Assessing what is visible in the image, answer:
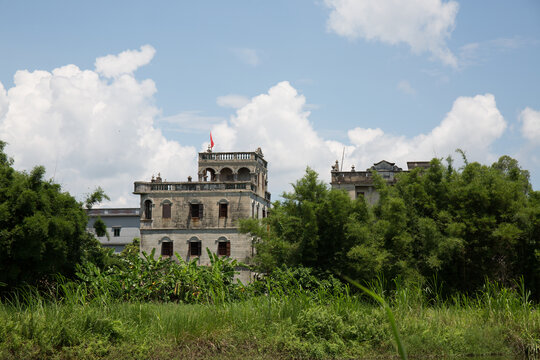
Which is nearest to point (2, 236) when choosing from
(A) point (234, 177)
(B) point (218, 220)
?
(B) point (218, 220)

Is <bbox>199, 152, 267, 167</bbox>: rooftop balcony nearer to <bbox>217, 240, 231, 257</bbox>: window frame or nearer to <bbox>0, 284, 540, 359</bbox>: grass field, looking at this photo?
<bbox>217, 240, 231, 257</bbox>: window frame

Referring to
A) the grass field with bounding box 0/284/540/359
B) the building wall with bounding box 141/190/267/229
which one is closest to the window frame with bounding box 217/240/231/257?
the building wall with bounding box 141/190/267/229

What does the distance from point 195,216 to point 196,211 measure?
12.9 inches

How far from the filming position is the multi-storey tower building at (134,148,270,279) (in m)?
35.9

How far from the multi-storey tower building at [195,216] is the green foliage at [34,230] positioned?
19108 mm

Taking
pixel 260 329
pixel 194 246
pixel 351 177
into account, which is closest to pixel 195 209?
pixel 194 246

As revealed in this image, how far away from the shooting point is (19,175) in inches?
643

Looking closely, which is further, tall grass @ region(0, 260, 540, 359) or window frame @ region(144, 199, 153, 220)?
window frame @ region(144, 199, 153, 220)

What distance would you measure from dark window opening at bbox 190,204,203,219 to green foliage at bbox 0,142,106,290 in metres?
19.2

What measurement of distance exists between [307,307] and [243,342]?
182cm

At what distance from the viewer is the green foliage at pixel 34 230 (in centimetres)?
1466

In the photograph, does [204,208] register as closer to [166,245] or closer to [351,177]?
[166,245]

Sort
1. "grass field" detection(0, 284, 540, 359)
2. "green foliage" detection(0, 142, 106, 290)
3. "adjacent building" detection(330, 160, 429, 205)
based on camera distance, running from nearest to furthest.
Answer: "grass field" detection(0, 284, 540, 359) → "green foliage" detection(0, 142, 106, 290) → "adjacent building" detection(330, 160, 429, 205)

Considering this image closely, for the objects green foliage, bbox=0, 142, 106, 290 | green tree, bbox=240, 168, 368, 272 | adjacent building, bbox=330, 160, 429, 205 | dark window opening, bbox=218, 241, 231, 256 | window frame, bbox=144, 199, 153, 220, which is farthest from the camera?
window frame, bbox=144, 199, 153, 220
